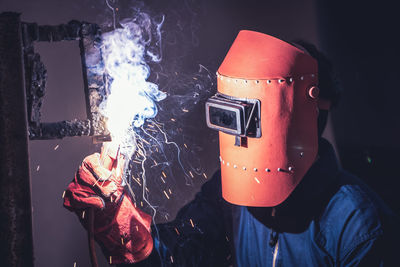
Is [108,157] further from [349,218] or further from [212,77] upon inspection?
[349,218]

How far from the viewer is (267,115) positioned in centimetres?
169

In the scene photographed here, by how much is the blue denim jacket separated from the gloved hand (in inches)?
4.7

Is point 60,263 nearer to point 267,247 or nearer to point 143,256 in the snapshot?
point 143,256

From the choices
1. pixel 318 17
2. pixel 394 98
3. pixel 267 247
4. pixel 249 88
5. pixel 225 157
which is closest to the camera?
pixel 249 88

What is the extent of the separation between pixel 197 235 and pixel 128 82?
895 millimetres

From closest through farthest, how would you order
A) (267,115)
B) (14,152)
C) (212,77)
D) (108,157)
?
(14,152) → (267,115) → (108,157) → (212,77)

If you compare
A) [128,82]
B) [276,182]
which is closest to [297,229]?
[276,182]

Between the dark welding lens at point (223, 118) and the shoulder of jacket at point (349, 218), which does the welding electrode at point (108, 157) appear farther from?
the shoulder of jacket at point (349, 218)

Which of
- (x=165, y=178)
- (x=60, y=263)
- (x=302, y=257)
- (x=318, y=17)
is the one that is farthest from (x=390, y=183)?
(x=60, y=263)

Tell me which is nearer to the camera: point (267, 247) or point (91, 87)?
point (91, 87)

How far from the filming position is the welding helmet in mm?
1681

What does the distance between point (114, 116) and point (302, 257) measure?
113 centimetres

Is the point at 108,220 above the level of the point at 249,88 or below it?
below

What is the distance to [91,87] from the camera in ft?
6.07
